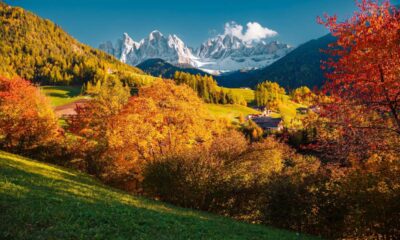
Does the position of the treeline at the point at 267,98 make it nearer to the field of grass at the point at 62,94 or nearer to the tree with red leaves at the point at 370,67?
the field of grass at the point at 62,94

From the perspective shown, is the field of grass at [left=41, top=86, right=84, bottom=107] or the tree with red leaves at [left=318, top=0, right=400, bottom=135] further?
the field of grass at [left=41, top=86, right=84, bottom=107]

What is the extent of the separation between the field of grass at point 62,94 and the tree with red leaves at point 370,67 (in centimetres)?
14071

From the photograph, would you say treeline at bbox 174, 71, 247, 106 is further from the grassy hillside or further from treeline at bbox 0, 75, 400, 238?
the grassy hillside

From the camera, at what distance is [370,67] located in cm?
1508

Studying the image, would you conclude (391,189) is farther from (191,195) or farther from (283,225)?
(191,195)

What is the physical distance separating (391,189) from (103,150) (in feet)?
119

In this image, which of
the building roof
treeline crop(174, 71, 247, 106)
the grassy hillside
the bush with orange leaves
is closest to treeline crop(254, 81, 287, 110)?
treeline crop(174, 71, 247, 106)

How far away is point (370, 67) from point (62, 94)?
539 ft

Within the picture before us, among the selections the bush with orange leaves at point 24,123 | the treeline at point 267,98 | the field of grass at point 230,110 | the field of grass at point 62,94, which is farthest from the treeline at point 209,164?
the treeline at point 267,98

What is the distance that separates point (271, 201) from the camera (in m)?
23.9

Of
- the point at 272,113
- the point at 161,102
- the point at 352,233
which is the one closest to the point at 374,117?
the point at 352,233

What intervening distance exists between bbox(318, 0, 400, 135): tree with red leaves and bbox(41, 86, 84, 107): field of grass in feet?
462

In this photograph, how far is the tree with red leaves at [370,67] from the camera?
14.1 meters

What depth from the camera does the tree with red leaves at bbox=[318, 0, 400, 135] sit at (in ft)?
46.2
